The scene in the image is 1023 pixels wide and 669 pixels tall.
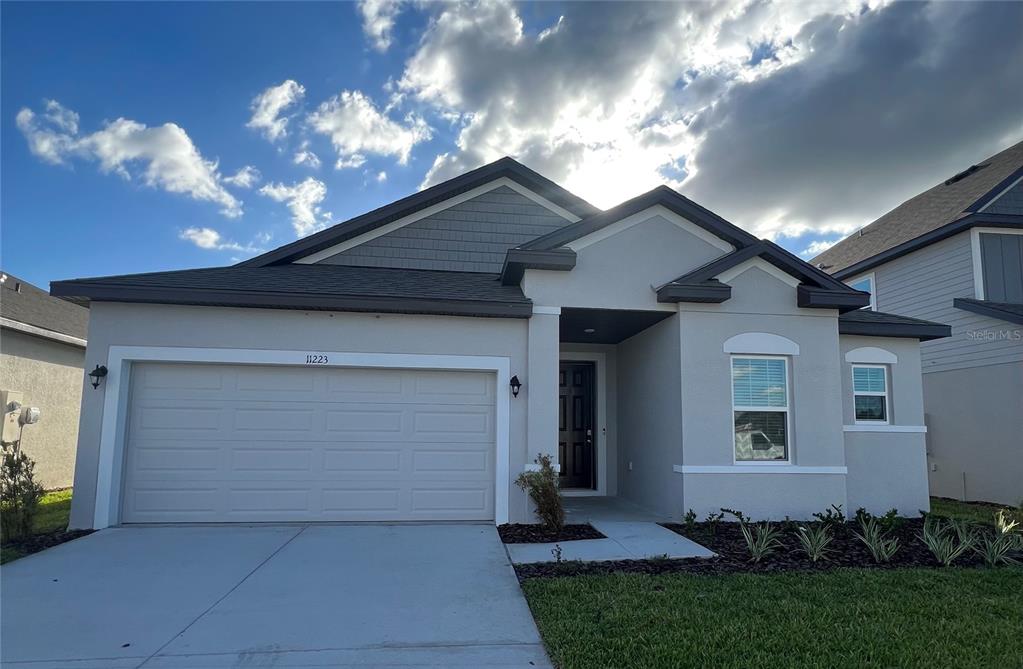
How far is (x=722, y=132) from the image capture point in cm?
1390

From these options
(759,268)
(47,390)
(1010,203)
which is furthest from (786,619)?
(47,390)

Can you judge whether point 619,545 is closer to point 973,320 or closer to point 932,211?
point 973,320

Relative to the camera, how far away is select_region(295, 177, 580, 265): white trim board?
10.9 metres

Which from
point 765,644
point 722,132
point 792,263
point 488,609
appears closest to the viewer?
point 765,644


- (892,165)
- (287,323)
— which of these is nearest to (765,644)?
(287,323)

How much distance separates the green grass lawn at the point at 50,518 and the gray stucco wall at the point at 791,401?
26.5ft

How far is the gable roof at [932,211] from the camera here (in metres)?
12.7

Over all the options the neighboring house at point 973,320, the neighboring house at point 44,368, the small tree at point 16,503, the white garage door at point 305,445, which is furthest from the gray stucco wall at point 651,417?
the neighboring house at point 44,368

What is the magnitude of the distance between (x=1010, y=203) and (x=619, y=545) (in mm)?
11959

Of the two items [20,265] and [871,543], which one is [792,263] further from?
[20,265]

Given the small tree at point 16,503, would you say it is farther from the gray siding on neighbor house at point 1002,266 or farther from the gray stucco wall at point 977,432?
the gray siding on neighbor house at point 1002,266

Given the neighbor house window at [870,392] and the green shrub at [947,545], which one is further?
the neighbor house window at [870,392]

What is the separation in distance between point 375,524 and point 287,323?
118 inches

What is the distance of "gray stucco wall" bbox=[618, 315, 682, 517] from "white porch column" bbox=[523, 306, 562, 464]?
1790 millimetres
